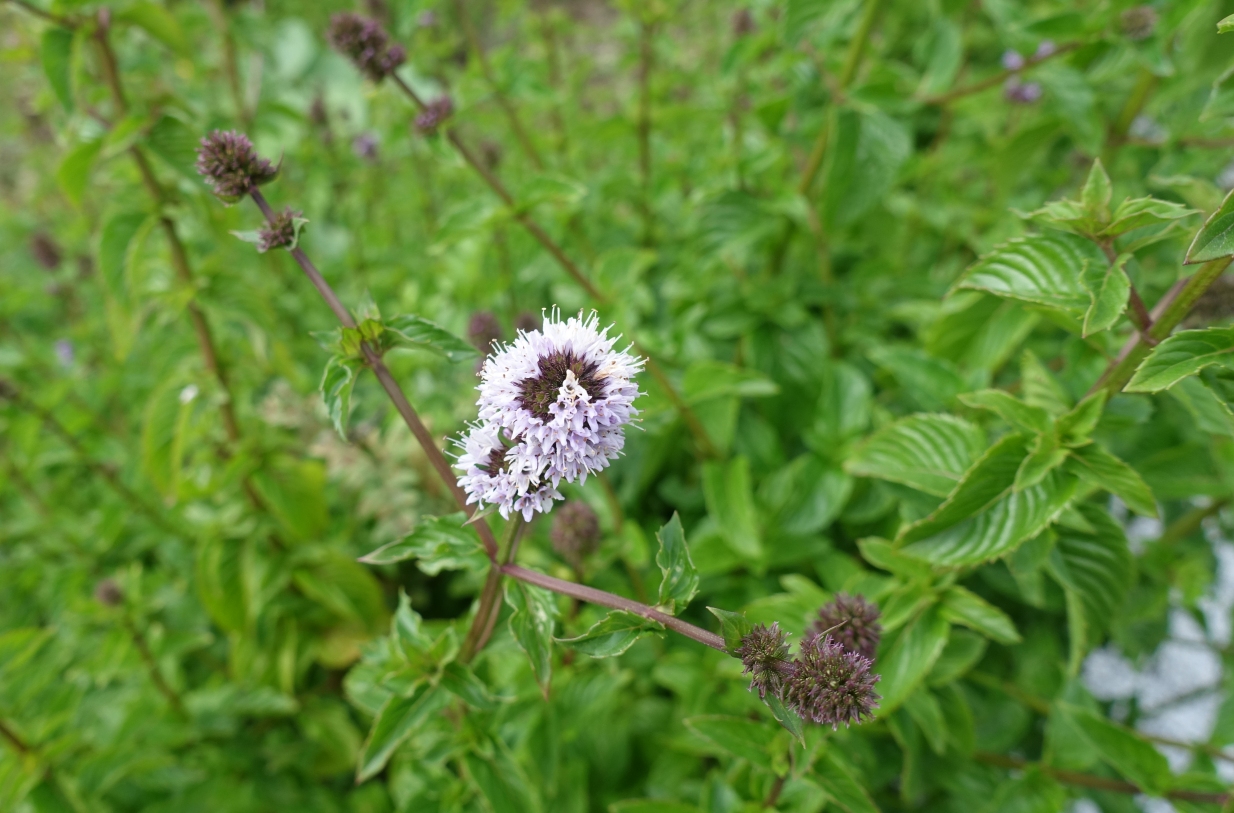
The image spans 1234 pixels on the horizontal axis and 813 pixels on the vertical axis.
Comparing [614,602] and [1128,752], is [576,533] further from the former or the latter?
[1128,752]

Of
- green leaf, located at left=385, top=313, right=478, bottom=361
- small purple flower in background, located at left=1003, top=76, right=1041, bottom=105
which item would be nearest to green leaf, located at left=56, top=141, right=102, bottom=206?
green leaf, located at left=385, top=313, right=478, bottom=361

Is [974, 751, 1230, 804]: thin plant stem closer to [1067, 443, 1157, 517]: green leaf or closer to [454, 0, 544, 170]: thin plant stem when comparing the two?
[1067, 443, 1157, 517]: green leaf

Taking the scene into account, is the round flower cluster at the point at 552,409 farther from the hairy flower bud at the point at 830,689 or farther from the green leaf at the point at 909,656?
the green leaf at the point at 909,656

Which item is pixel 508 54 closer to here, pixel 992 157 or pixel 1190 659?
pixel 992 157

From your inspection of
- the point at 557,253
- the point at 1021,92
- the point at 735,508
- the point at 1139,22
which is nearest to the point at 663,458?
the point at 735,508

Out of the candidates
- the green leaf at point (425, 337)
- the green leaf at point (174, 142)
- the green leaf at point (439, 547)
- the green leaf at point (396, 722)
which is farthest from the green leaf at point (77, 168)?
the green leaf at point (396, 722)

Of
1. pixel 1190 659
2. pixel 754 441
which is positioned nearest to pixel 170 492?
pixel 754 441
